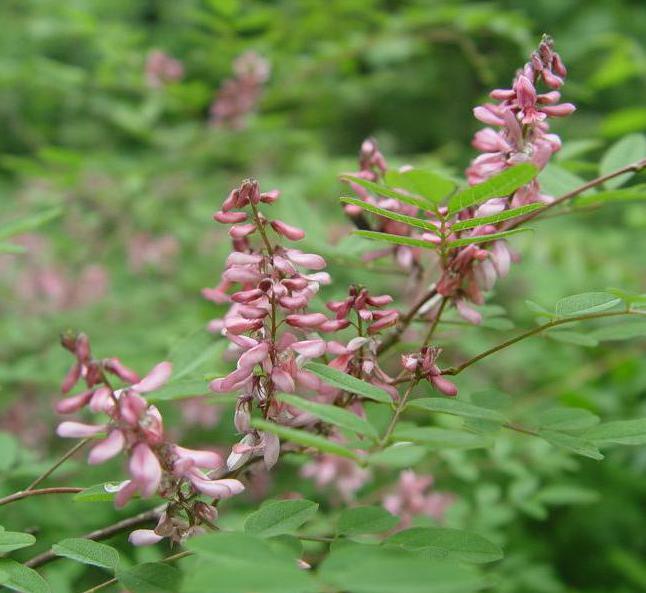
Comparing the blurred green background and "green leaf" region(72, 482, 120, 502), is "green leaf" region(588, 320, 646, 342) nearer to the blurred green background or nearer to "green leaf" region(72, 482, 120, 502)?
"green leaf" region(72, 482, 120, 502)

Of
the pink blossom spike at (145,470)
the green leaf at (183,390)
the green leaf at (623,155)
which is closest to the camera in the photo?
the pink blossom spike at (145,470)

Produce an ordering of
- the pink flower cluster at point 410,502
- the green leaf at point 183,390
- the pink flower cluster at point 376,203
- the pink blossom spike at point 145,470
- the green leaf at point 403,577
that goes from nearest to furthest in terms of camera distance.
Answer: the green leaf at point 403,577, the pink blossom spike at point 145,470, the green leaf at point 183,390, the pink flower cluster at point 376,203, the pink flower cluster at point 410,502

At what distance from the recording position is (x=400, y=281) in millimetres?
3521

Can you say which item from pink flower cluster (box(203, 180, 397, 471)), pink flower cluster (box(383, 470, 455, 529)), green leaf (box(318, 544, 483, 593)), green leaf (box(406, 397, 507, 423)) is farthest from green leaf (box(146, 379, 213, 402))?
pink flower cluster (box(383, 470, 455, 529))

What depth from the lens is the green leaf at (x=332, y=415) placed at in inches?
33.5

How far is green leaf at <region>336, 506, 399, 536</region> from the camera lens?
105 cm

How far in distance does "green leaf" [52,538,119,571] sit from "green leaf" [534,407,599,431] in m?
0.66

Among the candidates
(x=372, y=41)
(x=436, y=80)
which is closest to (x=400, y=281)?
(x=372, y=41)

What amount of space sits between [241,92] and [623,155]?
2.23 metres

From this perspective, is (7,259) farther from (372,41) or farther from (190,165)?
(372,41)

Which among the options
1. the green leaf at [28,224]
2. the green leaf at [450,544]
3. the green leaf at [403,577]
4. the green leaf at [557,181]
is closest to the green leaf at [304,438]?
the green leaf at [403,577]

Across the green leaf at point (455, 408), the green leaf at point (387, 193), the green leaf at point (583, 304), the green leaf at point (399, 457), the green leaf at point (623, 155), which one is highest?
the green leaf at point (623, 155)

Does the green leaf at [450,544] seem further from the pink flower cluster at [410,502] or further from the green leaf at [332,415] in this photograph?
the pink flower cluster at [410,502]

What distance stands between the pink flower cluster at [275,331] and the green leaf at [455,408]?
89 mm
